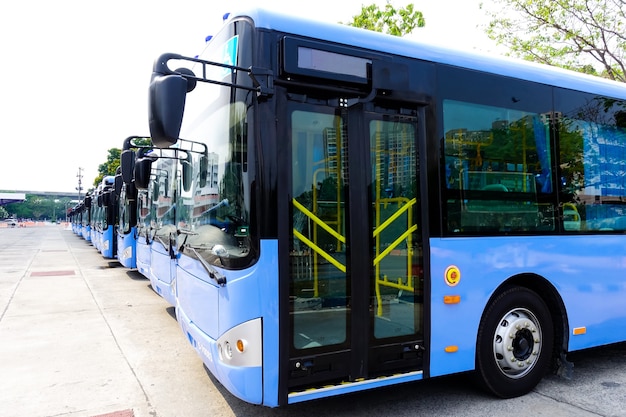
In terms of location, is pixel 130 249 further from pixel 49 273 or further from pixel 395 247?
pixel 395 247

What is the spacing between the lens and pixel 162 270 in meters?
7.46

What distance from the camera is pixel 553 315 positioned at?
15.2ft

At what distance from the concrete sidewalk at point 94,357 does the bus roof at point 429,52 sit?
336cm

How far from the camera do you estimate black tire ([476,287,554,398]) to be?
419 cm

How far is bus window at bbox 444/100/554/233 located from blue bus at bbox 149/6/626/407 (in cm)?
2

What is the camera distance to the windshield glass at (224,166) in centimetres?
329

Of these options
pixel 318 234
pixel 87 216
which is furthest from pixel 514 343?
pixel 87 216

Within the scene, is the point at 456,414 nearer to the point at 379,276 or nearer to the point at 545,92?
the point at 379,276

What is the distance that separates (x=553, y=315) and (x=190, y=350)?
14.5 feet

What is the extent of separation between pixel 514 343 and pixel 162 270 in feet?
17.5

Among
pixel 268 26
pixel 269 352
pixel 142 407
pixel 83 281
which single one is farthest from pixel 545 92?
pixel 83 281

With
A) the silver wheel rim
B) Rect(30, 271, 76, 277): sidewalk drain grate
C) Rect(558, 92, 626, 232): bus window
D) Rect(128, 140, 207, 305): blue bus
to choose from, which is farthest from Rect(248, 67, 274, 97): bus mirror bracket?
Rect(30, 271, 76, 277): sidewalk drain grate

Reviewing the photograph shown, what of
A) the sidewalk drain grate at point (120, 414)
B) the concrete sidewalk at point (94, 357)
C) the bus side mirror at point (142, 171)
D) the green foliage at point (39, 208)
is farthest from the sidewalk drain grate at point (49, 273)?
the green foliage at point (39, 208)

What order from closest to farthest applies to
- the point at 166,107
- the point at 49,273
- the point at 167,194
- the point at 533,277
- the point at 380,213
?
the point at 166,107 → the point at 380,213 → the point at 533,277 → the point at 167,194 → the point at 49,273
